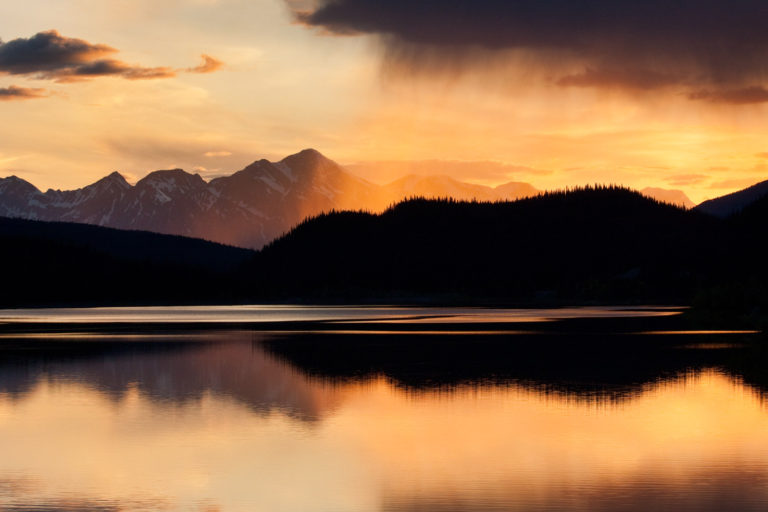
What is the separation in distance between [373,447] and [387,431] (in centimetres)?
302

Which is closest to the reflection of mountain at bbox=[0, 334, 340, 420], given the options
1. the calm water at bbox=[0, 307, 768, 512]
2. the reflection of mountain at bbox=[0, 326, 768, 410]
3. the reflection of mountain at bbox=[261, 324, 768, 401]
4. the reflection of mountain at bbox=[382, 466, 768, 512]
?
the reflection of mountain at bbox=[0, 326, 768, 410]

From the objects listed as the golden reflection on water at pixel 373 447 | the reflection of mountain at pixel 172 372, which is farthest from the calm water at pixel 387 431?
the reflection of mountain at pixel 172 372

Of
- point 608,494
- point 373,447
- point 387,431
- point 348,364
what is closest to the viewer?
point 608,494

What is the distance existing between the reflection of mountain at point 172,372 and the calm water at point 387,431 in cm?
20

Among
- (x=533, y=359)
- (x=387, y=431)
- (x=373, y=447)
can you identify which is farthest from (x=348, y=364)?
(x=373, y=447)

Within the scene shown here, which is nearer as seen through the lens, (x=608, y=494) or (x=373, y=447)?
(x=608, y=494)

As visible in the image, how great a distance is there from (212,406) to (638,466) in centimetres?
1850

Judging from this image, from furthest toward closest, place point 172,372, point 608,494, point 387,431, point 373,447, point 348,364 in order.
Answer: point 348,364 → point 172,372 → point 387,431 → point 373,447 → point 608,494

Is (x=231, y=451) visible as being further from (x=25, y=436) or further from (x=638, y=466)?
(x=638, y=466)

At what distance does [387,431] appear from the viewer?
34.0 metres

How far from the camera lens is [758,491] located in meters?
23.8

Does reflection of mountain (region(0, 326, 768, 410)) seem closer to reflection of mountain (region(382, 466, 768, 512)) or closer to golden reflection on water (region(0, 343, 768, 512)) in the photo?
golden reflection on water (region(0, 343, 768, 512))

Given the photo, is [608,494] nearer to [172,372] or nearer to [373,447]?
[373,447]

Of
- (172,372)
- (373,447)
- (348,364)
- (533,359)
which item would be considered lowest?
(373,447)
